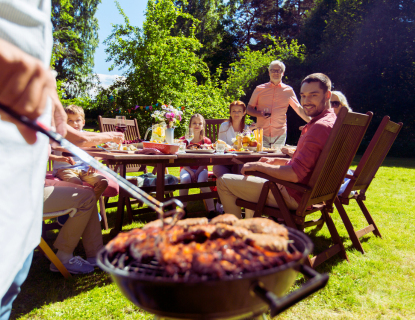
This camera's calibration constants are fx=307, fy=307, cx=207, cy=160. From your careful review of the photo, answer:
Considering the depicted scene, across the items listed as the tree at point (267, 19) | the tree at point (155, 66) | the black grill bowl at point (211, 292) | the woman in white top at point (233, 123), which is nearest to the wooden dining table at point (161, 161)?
the woman in white top at point (233, 123)

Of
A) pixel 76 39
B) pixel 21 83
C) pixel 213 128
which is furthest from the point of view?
pixel 76 39

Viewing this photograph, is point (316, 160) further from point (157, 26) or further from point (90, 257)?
point (157, 26)

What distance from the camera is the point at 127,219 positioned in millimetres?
3842

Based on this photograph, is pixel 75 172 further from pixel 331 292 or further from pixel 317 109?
pixel 331 292

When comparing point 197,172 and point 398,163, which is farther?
point 398,163

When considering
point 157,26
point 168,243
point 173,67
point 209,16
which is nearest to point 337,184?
point 168,243

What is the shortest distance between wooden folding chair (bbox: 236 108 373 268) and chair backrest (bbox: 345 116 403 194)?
49 cm

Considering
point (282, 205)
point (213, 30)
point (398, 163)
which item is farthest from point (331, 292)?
point (213, 30)

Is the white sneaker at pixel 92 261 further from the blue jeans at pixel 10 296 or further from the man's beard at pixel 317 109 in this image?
the man's beard at pixel 317 109

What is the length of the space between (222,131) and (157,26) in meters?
6.77

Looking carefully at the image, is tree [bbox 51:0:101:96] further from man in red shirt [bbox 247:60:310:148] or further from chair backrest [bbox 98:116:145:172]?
man in red shirt [bbox 247:60:310:148]

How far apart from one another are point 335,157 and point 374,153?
1.00 m

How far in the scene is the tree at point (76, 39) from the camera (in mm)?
17203

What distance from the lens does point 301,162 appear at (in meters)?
2.32
